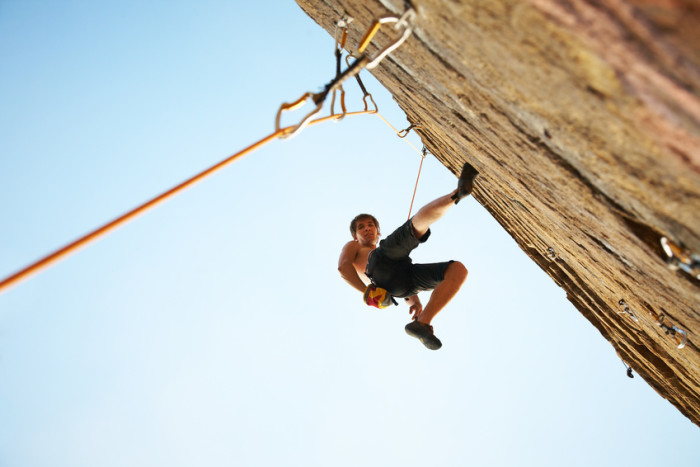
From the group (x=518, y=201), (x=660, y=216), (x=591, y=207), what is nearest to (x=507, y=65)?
(x=660, y=216)

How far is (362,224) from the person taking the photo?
167 inches

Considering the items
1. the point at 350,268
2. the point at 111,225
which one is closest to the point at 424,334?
the point at 350,268

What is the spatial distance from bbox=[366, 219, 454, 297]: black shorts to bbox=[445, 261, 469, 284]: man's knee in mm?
57

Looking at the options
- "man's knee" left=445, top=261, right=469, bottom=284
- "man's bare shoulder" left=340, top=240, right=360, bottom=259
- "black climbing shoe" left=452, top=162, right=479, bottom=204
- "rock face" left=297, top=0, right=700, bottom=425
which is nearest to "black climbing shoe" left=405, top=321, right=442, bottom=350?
"man's knee" left=445, top=261, right=469, bottom=284

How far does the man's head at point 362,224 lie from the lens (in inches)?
166

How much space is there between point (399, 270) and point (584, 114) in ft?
8.01

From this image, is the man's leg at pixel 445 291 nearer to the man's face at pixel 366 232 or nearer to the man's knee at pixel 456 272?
the man's knee at pixel 456 272

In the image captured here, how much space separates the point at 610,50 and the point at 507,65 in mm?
438

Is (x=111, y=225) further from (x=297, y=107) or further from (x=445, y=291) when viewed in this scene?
(x=445, y=291)

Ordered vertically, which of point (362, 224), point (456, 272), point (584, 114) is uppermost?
point (362, 224)

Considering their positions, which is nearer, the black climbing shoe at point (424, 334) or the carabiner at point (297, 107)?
the carabiner at point (297, 107)

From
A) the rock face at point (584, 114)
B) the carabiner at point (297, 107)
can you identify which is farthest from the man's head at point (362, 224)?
the carabiner at point (297, 107)

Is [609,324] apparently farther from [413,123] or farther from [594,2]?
[594,2]

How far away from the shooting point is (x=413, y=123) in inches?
160
